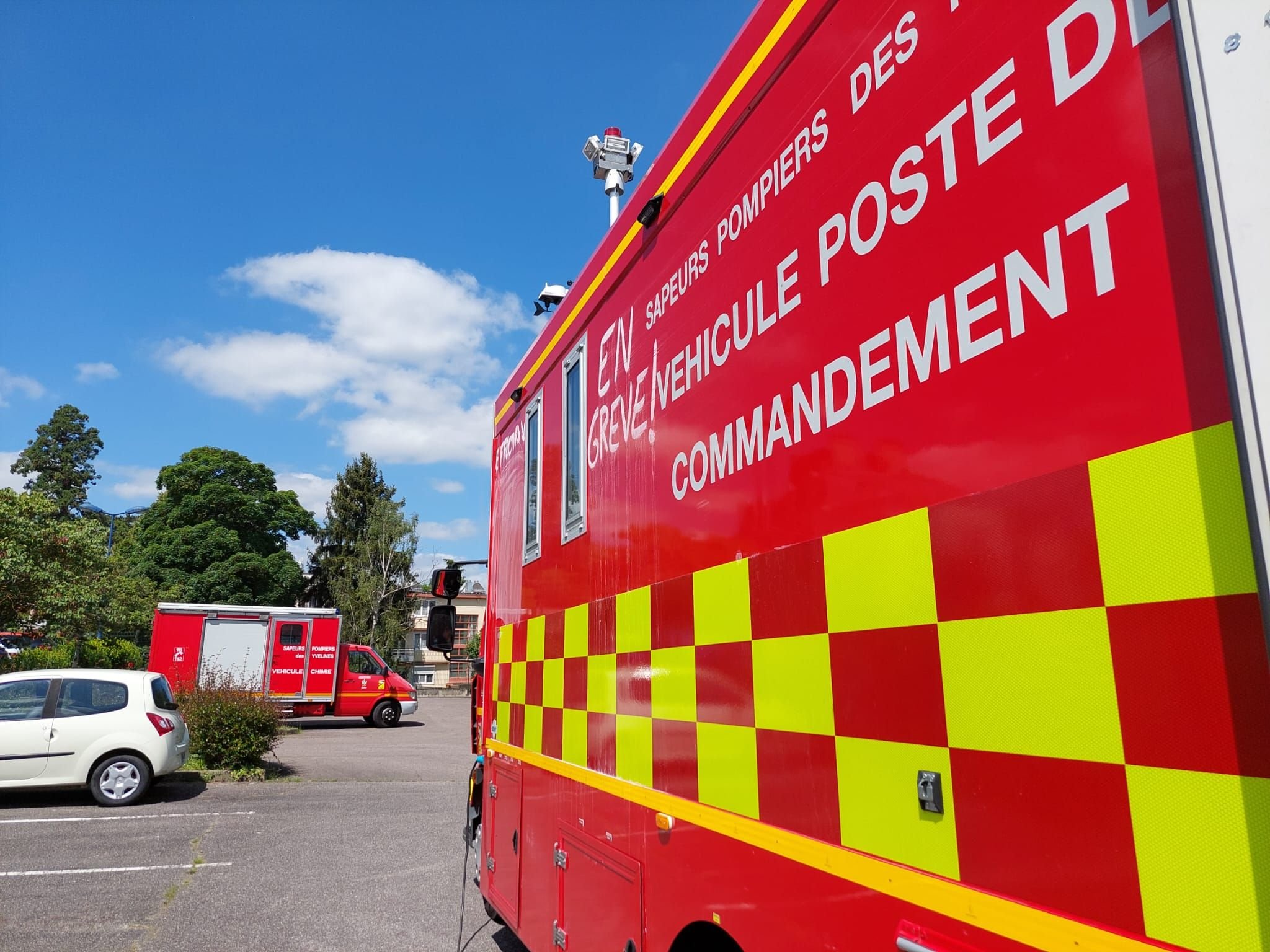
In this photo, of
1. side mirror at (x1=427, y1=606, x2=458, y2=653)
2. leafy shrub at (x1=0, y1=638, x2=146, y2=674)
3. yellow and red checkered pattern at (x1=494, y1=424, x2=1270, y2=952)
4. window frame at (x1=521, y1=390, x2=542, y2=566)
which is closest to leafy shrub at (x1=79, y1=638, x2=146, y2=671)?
leafy shrub at (x1=0, y1=638, x2=146, y2=674)

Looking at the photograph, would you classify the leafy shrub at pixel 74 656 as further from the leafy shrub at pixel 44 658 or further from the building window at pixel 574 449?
the building window at pixel 574 449

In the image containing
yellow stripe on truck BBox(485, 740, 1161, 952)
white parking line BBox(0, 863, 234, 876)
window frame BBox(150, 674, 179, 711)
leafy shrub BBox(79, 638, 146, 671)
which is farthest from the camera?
leafy shrub BBox(79, 638, 146, 671)

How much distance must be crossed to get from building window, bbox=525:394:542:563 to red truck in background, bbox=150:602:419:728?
1675 cm

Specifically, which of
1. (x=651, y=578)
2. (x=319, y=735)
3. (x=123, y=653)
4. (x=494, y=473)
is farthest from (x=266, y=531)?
(x=651, y=578)

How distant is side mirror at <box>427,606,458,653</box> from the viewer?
5555 millimetres

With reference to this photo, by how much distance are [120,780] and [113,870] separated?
128 inches

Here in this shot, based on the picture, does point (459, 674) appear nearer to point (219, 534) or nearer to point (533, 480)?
point (219, 534)

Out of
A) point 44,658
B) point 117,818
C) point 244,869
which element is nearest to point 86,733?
point 117,818

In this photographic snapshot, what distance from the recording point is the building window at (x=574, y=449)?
329cm

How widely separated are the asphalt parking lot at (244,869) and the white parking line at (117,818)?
1.1 inches

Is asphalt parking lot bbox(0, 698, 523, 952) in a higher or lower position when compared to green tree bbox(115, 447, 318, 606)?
lower

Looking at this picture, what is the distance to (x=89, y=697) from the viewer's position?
32.9 ft

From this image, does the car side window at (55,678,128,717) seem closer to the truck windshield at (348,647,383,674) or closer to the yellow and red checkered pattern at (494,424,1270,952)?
the yellow and red checkered pattern at (494,424,1270,952)

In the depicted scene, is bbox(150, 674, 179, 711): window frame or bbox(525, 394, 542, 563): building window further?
bbox(150, 674, 179, 711): window frame
